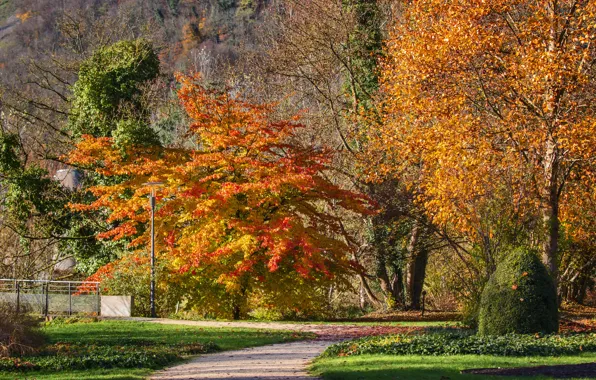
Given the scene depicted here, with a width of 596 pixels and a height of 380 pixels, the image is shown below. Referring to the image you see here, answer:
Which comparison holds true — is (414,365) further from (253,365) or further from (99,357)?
(99,357)

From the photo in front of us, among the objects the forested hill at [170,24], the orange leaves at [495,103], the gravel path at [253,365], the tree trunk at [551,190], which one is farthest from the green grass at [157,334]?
the forested hill at [170,24]

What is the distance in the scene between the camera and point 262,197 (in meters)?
25.2

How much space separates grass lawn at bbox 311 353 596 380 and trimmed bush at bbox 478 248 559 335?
8.56 feet

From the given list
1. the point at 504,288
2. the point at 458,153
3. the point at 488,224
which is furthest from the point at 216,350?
the point at 458,153

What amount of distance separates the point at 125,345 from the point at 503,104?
12.7 meters

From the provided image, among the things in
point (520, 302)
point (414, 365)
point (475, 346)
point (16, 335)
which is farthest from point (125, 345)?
point (520, 302)

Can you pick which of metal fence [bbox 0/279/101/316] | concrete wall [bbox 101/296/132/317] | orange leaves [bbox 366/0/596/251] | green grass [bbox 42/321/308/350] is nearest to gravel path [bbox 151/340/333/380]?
green grass [bbox 42/321/308/350]

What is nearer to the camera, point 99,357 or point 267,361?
point 99,357

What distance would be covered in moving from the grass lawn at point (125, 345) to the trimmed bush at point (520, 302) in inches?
192

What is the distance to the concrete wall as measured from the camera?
25.8 meters

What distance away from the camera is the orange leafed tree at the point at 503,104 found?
2067cm

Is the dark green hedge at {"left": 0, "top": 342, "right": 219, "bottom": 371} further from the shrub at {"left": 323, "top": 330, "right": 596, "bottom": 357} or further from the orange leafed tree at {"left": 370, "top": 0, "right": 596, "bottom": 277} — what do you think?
the orange leafed tree at {"left": 370, "top": 0, "right": 596, "bottom": 277}

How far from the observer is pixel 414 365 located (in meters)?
12.9

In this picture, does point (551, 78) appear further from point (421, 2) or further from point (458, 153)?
point (421, 2)
